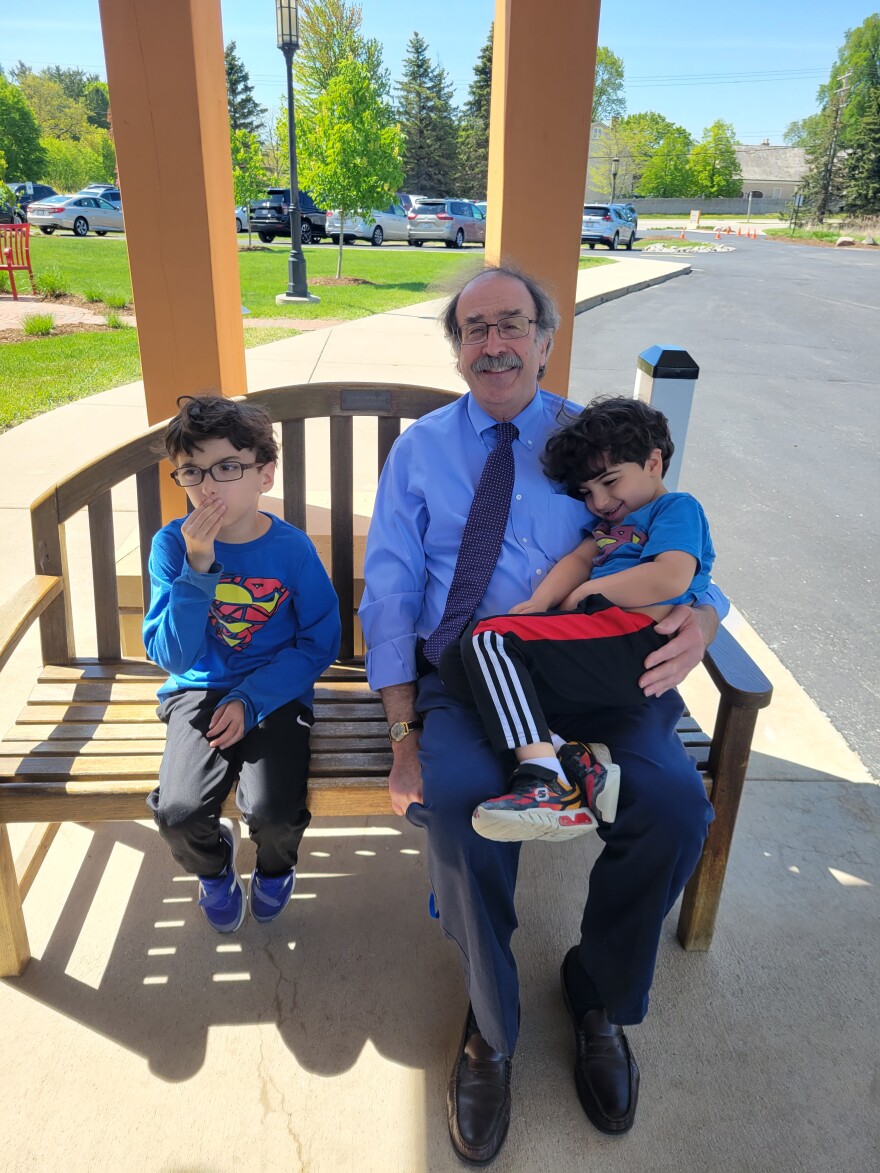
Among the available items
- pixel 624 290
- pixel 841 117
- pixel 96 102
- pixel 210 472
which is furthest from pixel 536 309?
pixel 96 102

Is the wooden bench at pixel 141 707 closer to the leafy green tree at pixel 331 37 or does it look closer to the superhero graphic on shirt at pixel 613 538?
the superhero graphic on shirt at pixel 613 538

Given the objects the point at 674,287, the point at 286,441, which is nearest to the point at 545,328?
the point at 286,441

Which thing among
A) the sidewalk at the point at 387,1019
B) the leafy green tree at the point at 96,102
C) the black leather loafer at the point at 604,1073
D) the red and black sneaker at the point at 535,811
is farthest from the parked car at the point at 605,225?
the leafy green tree at the point at 96,102

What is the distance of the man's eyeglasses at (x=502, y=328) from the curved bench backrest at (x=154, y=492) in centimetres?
22

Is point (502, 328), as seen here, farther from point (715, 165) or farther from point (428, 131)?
point (715, 165)

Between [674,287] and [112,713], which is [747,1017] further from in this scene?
[674,287]

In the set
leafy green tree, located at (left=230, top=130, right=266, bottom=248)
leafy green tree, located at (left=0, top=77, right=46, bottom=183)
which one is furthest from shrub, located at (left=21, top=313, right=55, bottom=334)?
leafy green tree, located at (left=0, top=77, right=46, bottom=183)

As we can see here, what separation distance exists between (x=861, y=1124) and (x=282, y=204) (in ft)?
90.1

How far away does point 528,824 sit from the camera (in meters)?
1.66

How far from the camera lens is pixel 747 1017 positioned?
6.72 feet

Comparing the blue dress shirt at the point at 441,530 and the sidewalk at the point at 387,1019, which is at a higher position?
the blue dress shirt at the point at 441,530

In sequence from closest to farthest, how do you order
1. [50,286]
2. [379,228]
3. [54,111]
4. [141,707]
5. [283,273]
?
[141,707], [50,286], [283,273], [379,228], [54,111]

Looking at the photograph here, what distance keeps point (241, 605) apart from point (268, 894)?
0.77 meters

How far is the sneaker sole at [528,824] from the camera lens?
5.44ft
